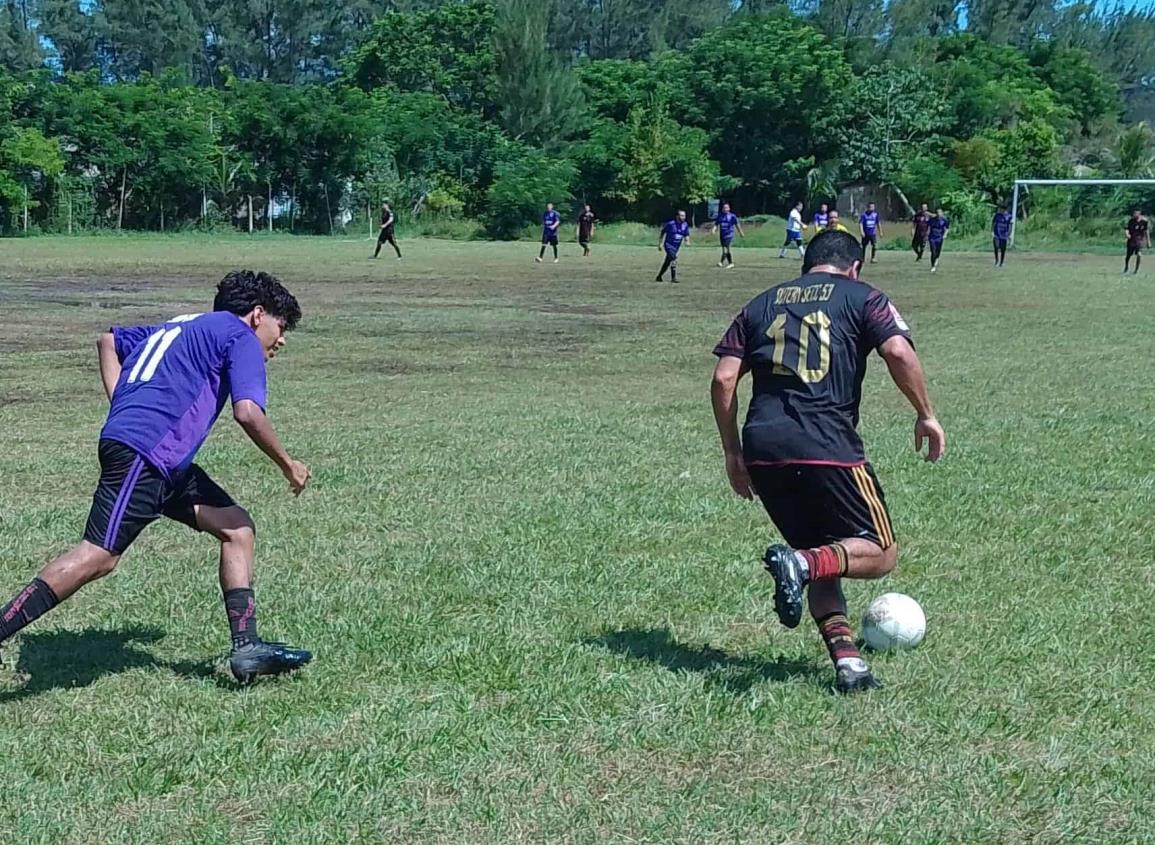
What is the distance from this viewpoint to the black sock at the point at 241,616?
4820 mm

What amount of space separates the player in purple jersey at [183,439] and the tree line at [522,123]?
51.0 meters

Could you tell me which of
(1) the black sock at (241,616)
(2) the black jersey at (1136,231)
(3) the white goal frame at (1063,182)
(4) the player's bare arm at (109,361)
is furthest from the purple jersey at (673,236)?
(1) the black sock at (241,616)

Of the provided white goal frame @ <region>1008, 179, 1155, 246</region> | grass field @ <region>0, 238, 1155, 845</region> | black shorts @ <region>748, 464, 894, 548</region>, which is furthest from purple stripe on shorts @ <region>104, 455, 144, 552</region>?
white goal frame @ <region>1008, 179, 1155, 246</region>

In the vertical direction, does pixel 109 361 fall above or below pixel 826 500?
above

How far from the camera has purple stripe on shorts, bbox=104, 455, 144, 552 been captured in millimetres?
4547

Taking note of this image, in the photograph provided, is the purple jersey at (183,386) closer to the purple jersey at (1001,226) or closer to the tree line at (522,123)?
the purple jersey at (1001,226)

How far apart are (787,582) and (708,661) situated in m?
0.79

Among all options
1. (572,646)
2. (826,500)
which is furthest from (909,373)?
(572,646)

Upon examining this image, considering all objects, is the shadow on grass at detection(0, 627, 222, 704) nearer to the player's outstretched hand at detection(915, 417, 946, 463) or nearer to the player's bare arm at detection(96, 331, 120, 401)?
the player's bare arm at detection(96, 331, 120, 401)

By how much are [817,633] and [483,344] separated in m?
11.9

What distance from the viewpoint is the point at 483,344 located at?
1703 cm

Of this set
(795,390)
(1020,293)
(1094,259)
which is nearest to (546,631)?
(795,390)

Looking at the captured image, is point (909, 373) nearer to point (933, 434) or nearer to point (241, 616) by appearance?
point (933, 434)

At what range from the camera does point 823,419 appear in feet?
15.5
